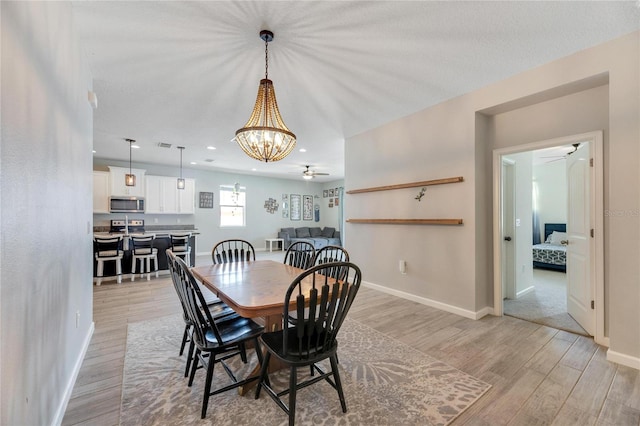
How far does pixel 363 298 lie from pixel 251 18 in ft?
11.7

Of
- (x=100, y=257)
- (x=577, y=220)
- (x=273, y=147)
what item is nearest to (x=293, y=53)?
(x=273, y=147)

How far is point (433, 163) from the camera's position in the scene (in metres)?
3.67

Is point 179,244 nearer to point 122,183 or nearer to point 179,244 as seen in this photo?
point 179,244

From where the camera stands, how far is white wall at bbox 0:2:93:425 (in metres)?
1.06

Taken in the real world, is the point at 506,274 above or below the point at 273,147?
below

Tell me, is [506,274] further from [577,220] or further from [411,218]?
[411,218]

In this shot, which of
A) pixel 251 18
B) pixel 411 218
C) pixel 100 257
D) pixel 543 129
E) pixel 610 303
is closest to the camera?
pixel 251 18

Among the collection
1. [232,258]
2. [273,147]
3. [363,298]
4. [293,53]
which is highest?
[293,53]

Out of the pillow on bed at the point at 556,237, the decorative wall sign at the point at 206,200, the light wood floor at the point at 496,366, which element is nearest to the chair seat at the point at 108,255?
the light wood floor at the point at 496,366

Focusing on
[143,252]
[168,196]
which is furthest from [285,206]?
[143,252]

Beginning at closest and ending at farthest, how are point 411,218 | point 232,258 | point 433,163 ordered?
point 232,258
point 433,163
point 411,218

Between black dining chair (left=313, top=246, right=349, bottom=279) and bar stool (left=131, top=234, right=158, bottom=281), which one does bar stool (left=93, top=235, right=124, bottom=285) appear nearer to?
bar stool (left=131, top=234, right=158, bottom=281)

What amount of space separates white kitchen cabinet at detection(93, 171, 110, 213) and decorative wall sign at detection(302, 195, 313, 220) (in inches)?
241

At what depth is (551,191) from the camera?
734cm
